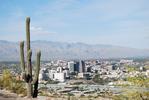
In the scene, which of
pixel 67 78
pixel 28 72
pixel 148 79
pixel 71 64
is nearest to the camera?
pixel 148 79

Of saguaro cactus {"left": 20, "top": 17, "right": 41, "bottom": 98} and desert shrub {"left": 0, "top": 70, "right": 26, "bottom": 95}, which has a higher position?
saguaro cactus {"left": 20, "top": 17, "right": 41, "bottom": 98}

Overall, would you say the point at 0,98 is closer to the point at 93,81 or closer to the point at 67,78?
the point at 93,81

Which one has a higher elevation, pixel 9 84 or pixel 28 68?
pixel 28 68

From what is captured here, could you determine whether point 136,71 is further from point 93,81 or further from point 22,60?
point 93,81

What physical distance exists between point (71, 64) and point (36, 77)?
15335cm

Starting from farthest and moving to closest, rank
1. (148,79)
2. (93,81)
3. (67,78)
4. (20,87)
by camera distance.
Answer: (67,78), (93,81), (20,87), (148,79)

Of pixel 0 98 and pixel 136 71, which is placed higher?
pixel 136 71

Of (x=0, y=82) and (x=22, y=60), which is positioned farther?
(x=0, y=82)

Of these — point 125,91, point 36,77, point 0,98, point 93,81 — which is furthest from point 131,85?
point 93,81

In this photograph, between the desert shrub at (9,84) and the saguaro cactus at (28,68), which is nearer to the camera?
the saguaro cactus at (28,68)

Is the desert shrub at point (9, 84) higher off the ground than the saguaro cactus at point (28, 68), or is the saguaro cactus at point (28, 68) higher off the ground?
the saguaro cactus at point (28, 68)

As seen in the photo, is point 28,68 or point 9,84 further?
point 9,84

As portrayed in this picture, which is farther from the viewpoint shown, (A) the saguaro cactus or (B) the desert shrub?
(B) the desert shrub

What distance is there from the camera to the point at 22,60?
17734 mm
